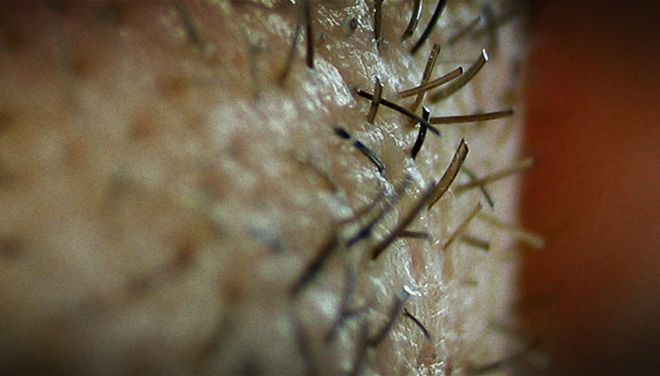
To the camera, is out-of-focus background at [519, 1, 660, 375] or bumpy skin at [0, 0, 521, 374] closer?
bumpy skin at [0, 0, 521, 374]

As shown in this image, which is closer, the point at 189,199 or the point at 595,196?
the point at 189,199

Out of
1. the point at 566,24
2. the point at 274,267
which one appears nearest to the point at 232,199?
the point at 274,267

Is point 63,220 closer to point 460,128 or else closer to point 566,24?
point 460,128

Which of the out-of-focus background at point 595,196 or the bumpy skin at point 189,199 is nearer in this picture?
the bumpy skin at point 189,199
